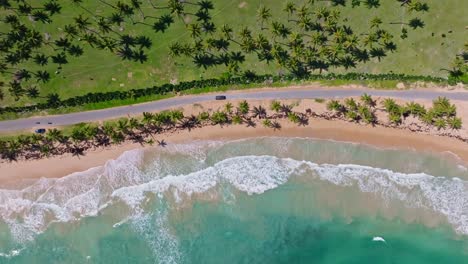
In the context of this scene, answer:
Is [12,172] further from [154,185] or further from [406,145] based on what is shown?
[406,145]

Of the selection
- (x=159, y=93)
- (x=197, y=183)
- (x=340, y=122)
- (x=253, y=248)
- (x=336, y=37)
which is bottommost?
(x=253, y=248)

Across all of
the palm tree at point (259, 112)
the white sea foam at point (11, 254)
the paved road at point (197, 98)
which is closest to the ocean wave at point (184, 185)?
the white sea foam at point (11, 254)

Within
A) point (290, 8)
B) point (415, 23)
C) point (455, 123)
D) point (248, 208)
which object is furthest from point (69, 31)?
point (455, 123)

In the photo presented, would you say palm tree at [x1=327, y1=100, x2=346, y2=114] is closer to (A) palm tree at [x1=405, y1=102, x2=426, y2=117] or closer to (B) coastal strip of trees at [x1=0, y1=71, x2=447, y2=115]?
(B) coastal strip of trees at [x1=0, y1=71, x2=447, y2=115]

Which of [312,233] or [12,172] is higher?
[12,172]

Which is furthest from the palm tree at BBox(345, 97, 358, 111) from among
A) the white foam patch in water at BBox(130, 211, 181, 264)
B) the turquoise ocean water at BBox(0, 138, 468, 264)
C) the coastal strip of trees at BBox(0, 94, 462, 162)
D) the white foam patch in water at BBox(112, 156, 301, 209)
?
the white foam patch in water at BBox(130, 211, 181, 264)

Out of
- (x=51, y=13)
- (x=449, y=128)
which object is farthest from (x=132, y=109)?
(x=449, y=128)

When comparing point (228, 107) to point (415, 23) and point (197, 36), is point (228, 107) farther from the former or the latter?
point (415, 23)
